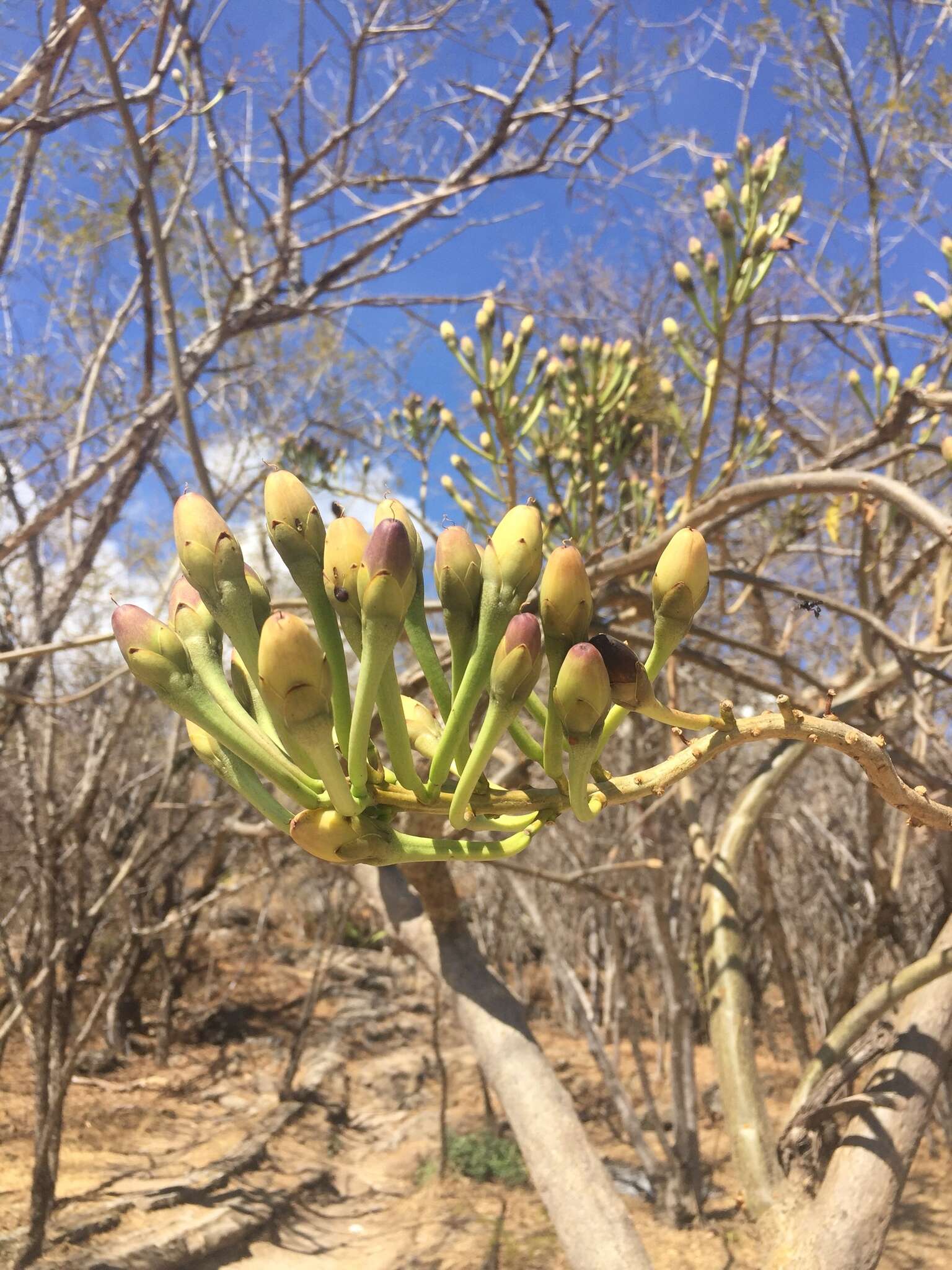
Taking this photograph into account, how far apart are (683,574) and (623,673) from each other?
131 mm

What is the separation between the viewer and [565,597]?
847mm

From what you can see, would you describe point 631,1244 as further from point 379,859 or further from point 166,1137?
point 166,1137

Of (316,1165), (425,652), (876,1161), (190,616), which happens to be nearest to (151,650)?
(190,616)

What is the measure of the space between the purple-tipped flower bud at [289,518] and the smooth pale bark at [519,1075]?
1955 mm

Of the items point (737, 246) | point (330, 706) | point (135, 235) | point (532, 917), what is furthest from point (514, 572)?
point (532, 917)

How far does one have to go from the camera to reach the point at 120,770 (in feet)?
24.6

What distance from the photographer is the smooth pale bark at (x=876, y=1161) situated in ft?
6.07

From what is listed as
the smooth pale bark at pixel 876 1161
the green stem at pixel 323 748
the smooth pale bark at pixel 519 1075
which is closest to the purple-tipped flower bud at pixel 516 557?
the green stem at pixel 323 748

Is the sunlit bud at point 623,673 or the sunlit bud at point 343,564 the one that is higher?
the sunlit bud at point 343,564

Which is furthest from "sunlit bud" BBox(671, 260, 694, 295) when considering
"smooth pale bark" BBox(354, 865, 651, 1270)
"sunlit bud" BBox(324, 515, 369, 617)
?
"sunlit bud" BBox(324, 515, 369, 617)

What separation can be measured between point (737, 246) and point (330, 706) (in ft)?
8.58

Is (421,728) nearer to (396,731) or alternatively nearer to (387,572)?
(396,731)

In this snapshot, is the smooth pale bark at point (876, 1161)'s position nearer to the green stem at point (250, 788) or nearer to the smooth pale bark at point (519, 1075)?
the smooth pale bark at point (519, 1075)

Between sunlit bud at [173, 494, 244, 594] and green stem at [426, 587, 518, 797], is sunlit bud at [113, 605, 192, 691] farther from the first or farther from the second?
green stem at [426, 587, 518, 797]
